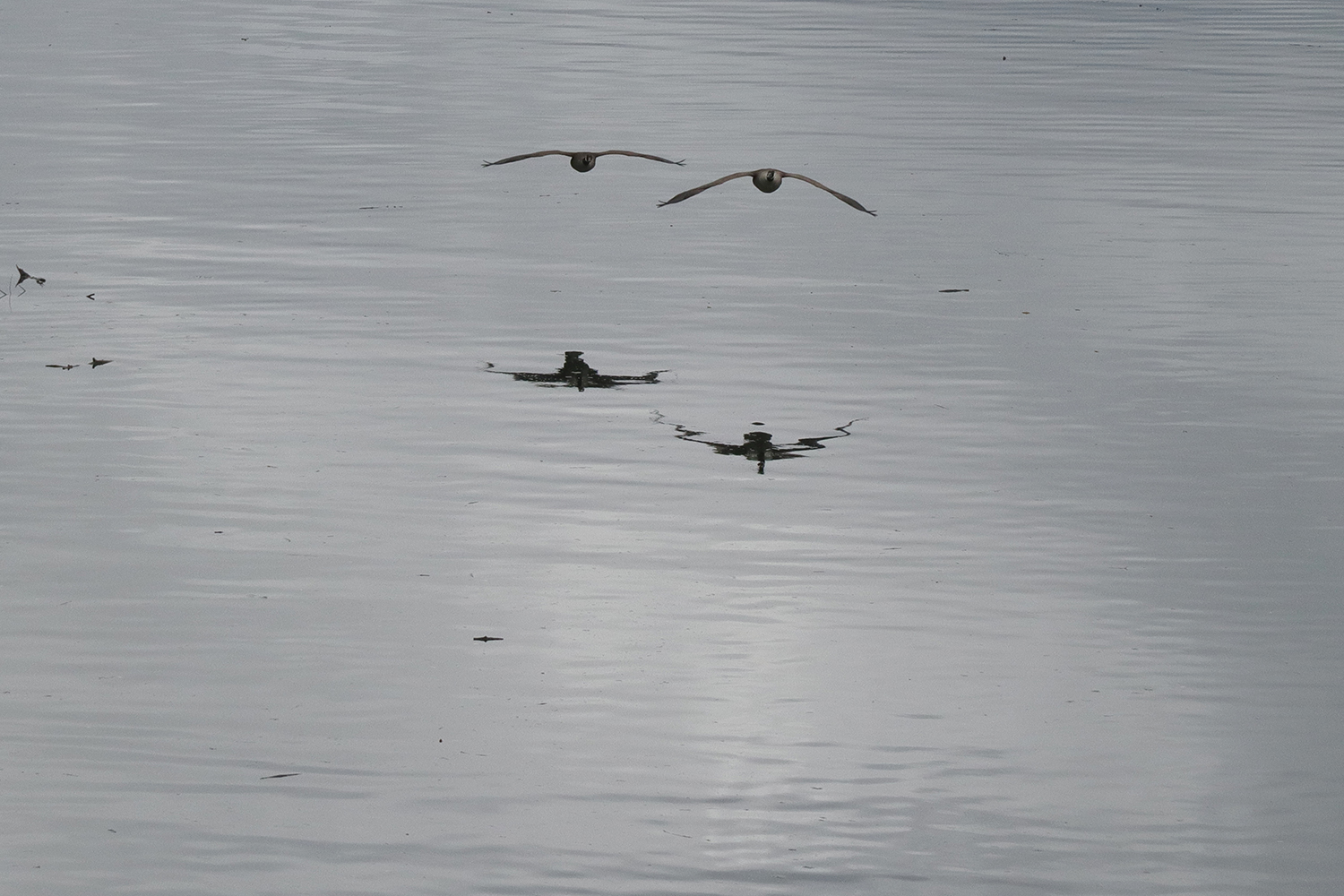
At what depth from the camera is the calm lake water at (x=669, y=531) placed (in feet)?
36.6

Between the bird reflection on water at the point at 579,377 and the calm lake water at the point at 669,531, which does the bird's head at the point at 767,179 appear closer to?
the calm lake water at the point at 669,531

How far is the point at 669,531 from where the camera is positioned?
1605 centimetres

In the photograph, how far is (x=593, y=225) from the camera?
100ft

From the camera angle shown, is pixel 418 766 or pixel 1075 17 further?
pixel 1075 17

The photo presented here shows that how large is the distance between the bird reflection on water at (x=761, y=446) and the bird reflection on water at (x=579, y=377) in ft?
5.58

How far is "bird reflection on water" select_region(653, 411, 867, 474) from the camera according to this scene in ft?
59.8

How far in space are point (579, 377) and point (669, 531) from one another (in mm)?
5038

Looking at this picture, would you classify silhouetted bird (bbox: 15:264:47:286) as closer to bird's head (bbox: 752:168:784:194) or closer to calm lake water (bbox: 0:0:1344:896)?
calm lake water (bbox: 0:0:1344:896)

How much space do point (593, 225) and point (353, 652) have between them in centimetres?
1780

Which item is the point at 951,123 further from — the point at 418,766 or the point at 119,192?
the point at 418,766

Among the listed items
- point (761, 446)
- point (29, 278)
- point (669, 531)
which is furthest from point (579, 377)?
point (29, 278)

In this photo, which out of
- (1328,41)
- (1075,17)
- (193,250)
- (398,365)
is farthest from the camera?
(1075,17)

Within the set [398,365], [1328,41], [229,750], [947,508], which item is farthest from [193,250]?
[1328,41]

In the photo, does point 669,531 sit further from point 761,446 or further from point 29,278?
point 29,278
